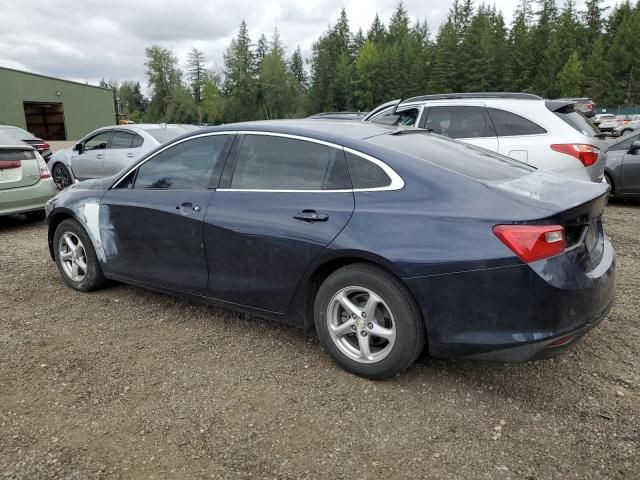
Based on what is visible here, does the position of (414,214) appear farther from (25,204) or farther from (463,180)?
(25,204)

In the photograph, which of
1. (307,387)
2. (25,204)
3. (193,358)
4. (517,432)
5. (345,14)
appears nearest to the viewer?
(517,432)

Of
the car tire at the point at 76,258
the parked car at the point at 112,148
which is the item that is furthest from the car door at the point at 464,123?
the car tire at the point at 76,258

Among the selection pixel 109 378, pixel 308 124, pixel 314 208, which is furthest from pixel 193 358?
pixel 308 124

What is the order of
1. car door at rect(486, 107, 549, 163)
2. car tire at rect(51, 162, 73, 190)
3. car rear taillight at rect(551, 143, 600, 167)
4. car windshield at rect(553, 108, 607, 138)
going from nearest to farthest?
car rear taillight at rect(551, 143, 600, 167) < car door at rect(486, 107, 549, 163) < car windshield at rect(553, 108, 607, 138) < car tire at rect(51, 162, 73, 190)

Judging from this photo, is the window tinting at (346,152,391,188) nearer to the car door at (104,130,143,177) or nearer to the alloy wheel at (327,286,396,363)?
the alloy wheel at (327,286,396,363)

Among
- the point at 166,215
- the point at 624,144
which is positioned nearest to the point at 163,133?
the point at 166,215

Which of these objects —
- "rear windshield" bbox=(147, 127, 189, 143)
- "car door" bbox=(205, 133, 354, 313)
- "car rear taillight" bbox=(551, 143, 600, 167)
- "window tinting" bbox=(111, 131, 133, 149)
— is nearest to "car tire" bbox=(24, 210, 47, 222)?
"window tinting" bbox=(111, 131, 133, 149)

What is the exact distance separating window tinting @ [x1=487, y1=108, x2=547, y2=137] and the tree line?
76.5 metres

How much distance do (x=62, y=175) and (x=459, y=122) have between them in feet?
28.3

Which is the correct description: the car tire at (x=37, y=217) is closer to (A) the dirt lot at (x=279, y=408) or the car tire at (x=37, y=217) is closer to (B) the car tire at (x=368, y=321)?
(A) the dirt lot at (x=279, y=408)

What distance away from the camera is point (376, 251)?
278 centimetres

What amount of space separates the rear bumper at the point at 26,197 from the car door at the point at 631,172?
9.20 m

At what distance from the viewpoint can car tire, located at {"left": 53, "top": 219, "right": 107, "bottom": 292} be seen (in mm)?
4441

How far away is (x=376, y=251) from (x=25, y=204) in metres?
6.37
